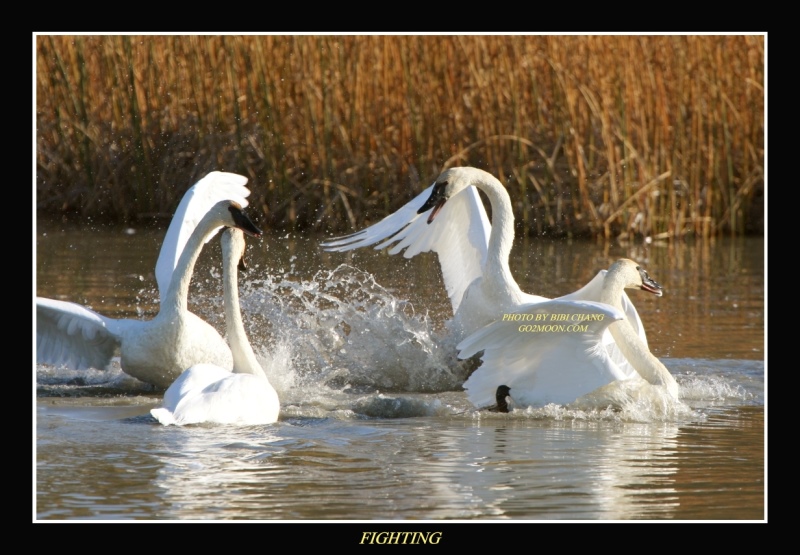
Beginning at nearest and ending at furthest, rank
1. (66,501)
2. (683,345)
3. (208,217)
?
(66,501)
(208,217)
(683,345)

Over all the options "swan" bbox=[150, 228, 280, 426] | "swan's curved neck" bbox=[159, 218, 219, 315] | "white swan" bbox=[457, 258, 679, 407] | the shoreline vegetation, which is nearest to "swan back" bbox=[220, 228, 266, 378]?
"swan's curved neck" bbox=[159, 218, 219, 315]

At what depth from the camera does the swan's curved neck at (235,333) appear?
267 inches

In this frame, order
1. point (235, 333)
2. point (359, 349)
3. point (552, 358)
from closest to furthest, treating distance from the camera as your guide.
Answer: point (552, 358), point (235, 333), point (359, 349)

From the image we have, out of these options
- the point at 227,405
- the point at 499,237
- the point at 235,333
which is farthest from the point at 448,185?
the point at 227,405

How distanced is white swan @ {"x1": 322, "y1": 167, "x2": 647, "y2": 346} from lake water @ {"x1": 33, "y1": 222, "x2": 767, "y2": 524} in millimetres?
431

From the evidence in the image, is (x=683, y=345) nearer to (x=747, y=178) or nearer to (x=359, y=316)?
(x=359, y=316)

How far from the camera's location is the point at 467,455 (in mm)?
5793

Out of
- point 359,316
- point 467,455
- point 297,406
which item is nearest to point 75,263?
point 359,316

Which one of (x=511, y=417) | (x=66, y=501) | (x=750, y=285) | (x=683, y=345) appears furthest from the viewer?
(x=750, y=285)

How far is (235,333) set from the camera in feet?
22.8

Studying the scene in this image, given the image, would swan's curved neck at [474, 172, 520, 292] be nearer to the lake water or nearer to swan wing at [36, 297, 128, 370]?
the lake water

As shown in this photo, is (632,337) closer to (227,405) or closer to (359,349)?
(359,349)

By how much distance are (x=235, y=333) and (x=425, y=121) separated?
22.6 ft

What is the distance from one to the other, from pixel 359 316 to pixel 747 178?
7.02m
